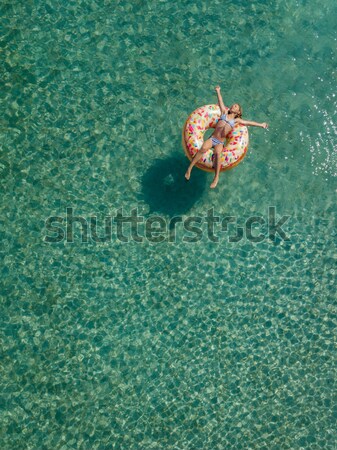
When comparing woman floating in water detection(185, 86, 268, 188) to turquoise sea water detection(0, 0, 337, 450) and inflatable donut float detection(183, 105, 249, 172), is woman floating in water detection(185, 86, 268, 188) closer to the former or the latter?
inflatable donut float detection(183, 105, 249, 172)

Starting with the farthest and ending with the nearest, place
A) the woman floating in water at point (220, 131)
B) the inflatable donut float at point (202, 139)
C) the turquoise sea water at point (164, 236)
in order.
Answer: the inflatable donut float at point (202, 139)
the woman floating in water at point (220, 131)
the turquoise sea water at point (164, 236)

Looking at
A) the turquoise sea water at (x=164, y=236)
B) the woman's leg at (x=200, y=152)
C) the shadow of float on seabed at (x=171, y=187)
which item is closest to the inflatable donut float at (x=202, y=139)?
the woman's leg at (x=200, y=152)

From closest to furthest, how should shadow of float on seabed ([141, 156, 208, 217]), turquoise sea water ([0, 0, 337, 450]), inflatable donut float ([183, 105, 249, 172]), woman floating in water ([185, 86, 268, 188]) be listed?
turquoise sea water ([0, 0, 337, 450])
woman floating in water ([185, 86, 268, 188])
inflatable donut float ([183, 105, 249, 172])
shadow of float on seabed ([141, 156, 208, 217])

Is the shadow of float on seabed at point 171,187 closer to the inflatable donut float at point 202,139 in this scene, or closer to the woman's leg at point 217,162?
the inflatable donut float at point 202,139

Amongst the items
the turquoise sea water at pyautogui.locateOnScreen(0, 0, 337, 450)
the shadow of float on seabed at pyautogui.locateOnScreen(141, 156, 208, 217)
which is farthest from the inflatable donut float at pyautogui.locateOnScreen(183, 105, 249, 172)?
the turquoise sea water at pyautogui.locateOnScreen(0, 0, 337, 450)

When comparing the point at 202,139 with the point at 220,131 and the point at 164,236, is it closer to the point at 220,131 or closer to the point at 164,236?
the point at 220,131

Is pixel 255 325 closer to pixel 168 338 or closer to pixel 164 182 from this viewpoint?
pixel 168 338
